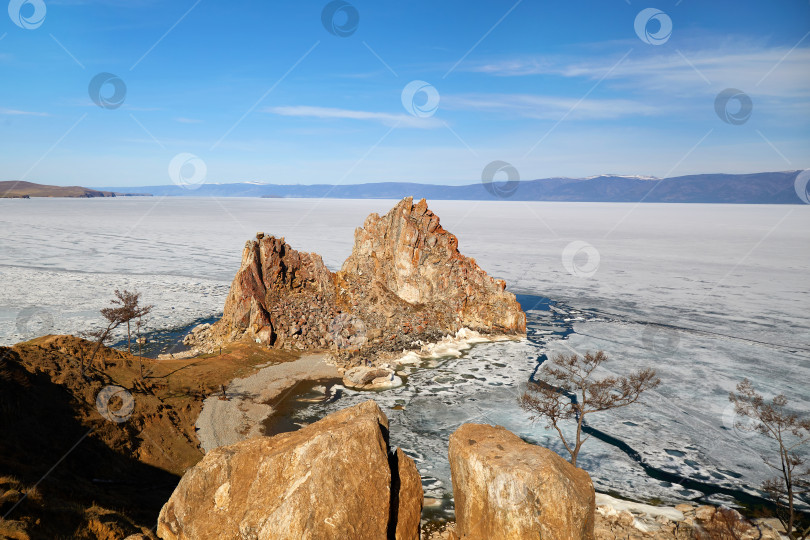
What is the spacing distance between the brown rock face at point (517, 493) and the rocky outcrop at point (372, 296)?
2685 cm

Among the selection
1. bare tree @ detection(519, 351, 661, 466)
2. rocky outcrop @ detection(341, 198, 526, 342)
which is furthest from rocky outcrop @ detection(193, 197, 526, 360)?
bare tree @ detection(519, 351, 661, 466)

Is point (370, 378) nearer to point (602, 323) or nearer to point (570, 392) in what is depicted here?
point (570, 392)

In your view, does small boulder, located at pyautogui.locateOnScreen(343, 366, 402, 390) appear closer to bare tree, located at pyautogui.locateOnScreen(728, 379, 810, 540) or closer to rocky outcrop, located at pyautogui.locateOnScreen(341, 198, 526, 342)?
rocky outcrop, located at pyautogui.locateOnScreen(341, 198, 526, 342)

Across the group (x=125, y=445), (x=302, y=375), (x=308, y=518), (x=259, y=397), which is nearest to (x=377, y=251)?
(x=302, y=375)

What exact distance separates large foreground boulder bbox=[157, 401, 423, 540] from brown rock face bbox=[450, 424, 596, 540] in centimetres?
239

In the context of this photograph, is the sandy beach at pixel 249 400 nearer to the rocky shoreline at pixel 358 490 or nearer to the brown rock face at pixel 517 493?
the rocky shoreline at pixel 358 490

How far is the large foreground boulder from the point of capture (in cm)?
1255

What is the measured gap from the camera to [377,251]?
171 ft

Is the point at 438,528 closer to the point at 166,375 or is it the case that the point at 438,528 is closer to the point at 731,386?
the point at 166,375

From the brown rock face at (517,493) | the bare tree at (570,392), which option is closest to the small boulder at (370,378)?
the bare tree at (570,392)

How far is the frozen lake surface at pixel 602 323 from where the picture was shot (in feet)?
87.2

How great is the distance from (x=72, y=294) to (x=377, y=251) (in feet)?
130

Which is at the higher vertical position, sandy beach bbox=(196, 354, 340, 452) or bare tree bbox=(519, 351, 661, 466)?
bare tree bbox=(519, 351, 661, 466)

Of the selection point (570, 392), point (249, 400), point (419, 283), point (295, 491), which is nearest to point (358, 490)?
point (295, 491)
